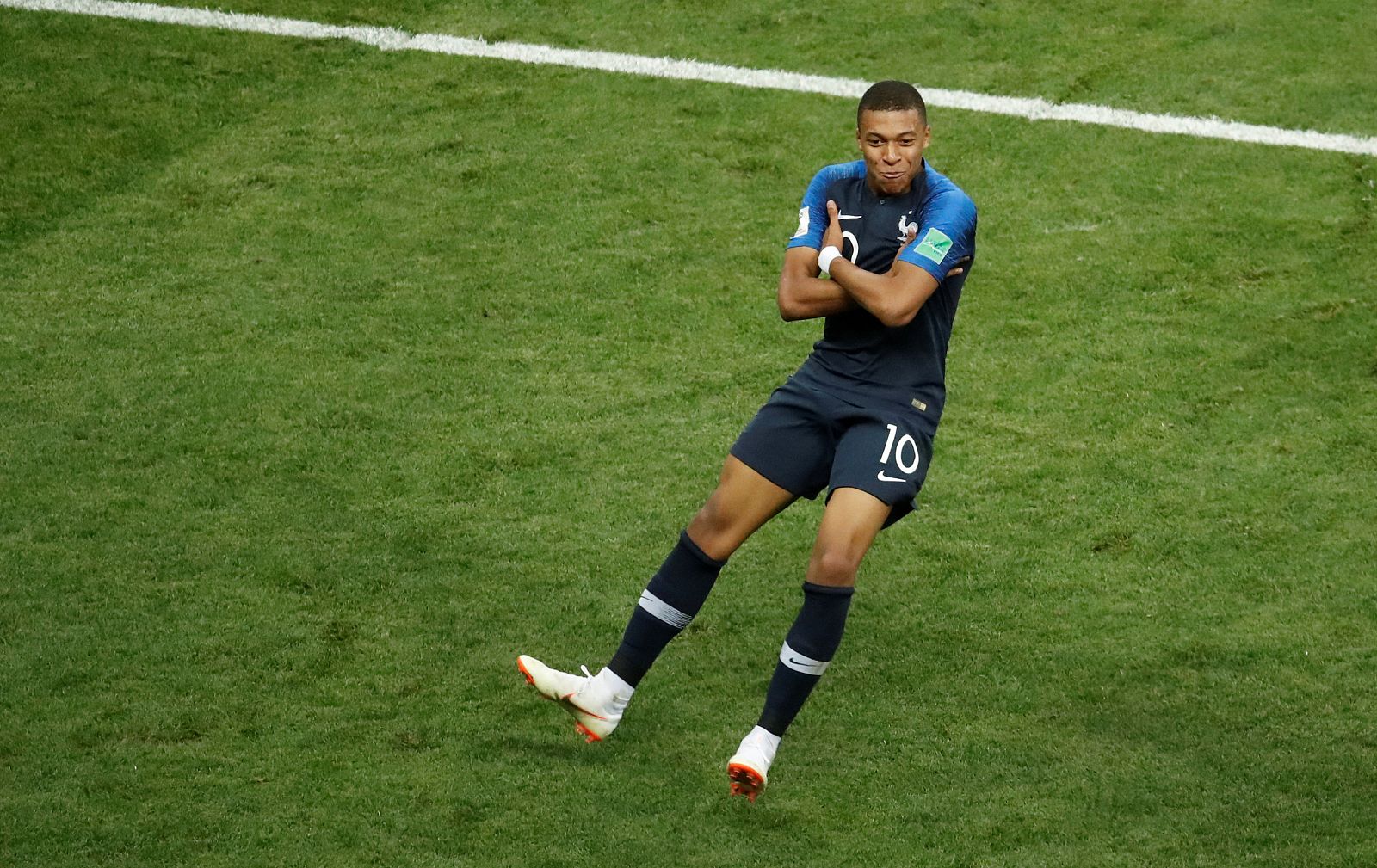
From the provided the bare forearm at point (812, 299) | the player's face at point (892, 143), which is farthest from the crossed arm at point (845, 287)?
the player's face at point (892, 143)

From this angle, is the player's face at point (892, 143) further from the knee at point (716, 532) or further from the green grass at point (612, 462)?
the green grass at point (612, 462)

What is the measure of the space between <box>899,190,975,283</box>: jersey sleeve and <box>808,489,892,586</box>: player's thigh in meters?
0.74

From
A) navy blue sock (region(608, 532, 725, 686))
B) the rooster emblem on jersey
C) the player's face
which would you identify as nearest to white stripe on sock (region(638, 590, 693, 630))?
navy blue sock (region(608, 532, 725, 686))

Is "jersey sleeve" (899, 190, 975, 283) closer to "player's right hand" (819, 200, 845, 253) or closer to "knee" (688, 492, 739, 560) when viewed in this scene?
"player's right hand" (819, 200, 845, 253)

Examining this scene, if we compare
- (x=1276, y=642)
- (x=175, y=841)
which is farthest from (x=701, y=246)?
(x=175, y=841)

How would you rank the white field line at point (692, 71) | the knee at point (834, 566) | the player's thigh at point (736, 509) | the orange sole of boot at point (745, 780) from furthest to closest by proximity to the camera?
the white field line at point (692, 71) → the player's thigh at point (736, 509) → the knee at point (834, 566) → the orange sole of boot at point (745, 780)

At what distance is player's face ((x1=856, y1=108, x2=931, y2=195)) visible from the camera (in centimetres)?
562

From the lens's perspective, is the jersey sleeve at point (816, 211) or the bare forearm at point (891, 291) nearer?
the bare forearm at point (891, 291)

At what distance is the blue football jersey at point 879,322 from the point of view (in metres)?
5.77

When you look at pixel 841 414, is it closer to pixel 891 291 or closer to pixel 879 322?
pixel 879 322

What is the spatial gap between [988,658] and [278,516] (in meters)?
2.77

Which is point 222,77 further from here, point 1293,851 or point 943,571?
point 1293,851

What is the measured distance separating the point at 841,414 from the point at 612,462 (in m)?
1.88

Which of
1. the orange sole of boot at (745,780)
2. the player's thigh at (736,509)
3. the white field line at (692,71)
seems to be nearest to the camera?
the orange sole of boot at (745,780)
